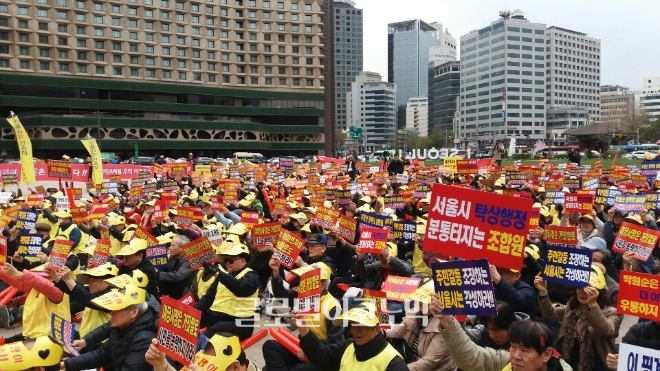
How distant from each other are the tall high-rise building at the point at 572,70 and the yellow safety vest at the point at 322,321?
5607 inches

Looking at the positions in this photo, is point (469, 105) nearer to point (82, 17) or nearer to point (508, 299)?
point (82, 17)

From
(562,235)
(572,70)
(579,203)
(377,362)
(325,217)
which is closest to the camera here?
(377,362)

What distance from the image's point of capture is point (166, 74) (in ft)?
236

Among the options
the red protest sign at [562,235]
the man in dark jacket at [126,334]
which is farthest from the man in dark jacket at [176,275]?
the red protest sign at [562,235]

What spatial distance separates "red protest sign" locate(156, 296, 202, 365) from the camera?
3977 millimetres

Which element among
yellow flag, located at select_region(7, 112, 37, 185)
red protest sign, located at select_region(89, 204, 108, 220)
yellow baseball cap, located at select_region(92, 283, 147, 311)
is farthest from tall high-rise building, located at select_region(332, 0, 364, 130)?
yellow baseball cap, located at select_region(92, 283, 147, 311)

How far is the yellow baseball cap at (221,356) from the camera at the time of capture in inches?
155

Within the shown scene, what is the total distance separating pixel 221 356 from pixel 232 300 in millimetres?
2196

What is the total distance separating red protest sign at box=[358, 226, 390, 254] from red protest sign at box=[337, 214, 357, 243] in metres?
1.45

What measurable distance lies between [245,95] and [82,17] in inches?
812

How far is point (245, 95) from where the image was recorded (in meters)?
76.5

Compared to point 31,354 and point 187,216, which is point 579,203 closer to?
point 187,216

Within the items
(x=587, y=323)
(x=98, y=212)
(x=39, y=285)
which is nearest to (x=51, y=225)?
(x=98, y=212)

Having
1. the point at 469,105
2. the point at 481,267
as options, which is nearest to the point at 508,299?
the point at 481,267
